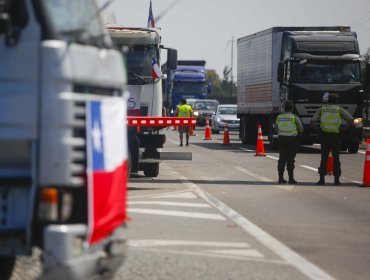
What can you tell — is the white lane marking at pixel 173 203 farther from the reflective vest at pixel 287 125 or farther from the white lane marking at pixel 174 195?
the reflective vest at pixel 287 125

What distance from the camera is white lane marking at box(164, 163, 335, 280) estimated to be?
1009 centimetres

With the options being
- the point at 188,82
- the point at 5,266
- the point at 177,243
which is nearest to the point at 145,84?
the point at 177,243

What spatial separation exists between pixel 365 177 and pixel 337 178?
0.60 metres

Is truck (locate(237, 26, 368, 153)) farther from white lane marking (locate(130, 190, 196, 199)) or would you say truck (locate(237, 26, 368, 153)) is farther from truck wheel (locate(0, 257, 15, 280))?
truck wheel (locate(0, 257, 15, 280))

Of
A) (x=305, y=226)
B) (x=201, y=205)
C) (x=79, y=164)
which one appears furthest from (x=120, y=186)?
(x=201, y=205)

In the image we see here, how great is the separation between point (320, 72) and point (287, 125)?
41.7ft

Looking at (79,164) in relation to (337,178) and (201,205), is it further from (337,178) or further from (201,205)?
(337,178)

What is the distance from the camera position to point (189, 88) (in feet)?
243

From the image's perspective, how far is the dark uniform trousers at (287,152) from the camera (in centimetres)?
2191

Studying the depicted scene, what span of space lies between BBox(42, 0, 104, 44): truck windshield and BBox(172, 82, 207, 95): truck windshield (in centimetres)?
6556

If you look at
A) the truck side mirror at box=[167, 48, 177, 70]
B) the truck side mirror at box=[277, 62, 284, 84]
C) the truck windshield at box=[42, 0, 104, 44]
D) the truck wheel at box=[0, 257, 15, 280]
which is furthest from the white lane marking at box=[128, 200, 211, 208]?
the truck side mirror at box=[277, 62, 284, 84]

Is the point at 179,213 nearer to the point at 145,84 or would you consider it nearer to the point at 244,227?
the point at 244,227

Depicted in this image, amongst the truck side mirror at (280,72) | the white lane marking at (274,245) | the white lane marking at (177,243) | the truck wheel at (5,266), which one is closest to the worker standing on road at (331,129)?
the white lane marking at (274,245)

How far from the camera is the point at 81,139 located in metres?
6.71
